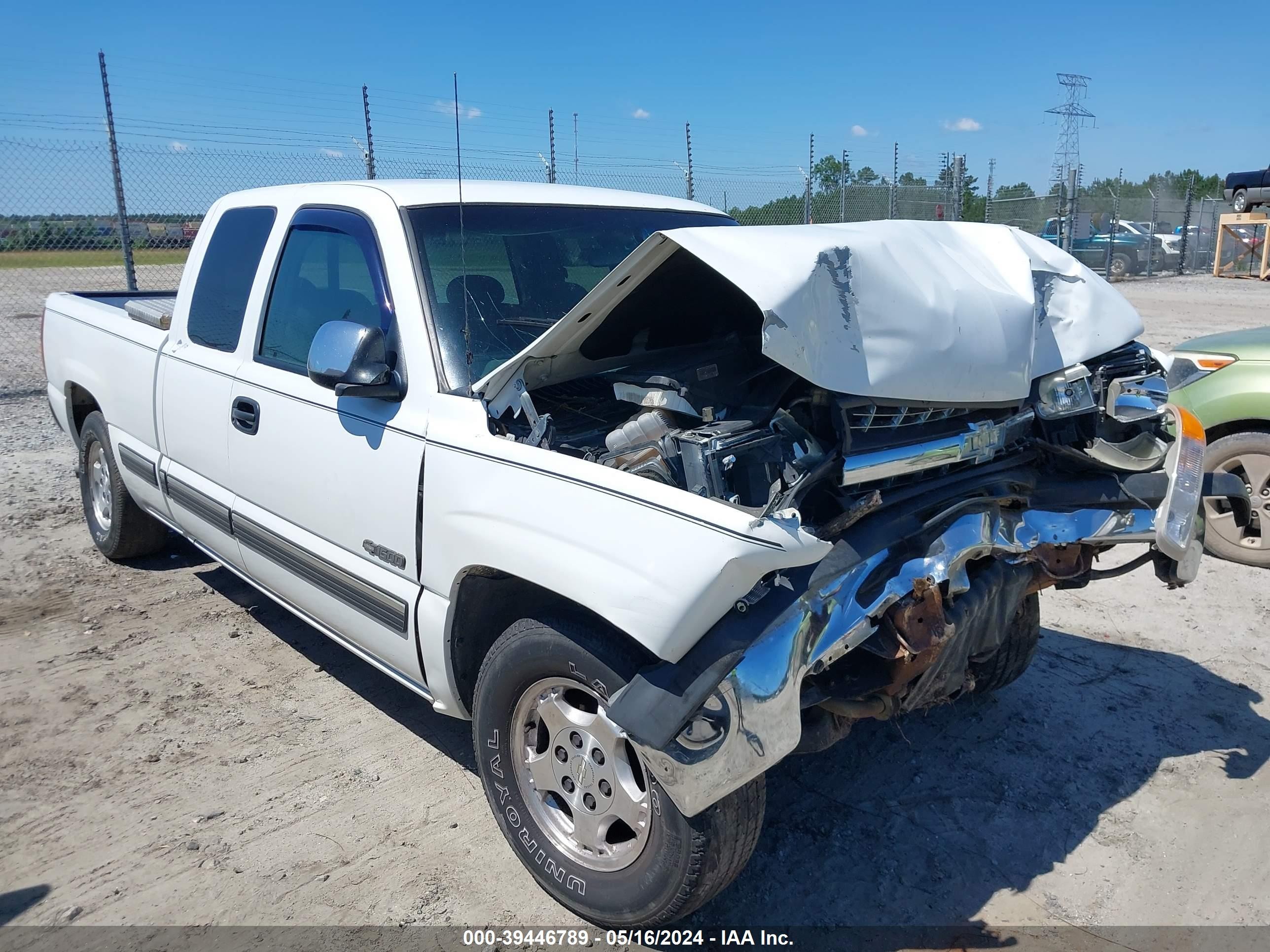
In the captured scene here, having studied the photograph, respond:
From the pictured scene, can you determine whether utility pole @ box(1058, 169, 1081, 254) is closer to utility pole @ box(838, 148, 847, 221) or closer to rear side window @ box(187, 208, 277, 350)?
utility pole @ box(838, 148, 847, 221)

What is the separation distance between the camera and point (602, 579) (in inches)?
92.6

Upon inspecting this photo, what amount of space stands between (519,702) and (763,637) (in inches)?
35.4

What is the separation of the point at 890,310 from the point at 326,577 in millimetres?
2162

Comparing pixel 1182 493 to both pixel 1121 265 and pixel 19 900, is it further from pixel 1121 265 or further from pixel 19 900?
pixel 1121 265

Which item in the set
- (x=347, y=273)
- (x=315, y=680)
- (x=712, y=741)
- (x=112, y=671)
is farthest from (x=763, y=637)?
(x=112, y=671)

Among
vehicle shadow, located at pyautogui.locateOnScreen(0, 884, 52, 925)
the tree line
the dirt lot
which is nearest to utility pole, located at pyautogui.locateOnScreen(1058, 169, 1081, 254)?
the tree line

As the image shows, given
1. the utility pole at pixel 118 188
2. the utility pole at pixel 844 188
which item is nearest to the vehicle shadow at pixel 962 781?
the utility pole at pixel 118 188

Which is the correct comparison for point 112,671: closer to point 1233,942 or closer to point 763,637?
point 763,637

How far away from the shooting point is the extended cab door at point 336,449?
10.1 feet

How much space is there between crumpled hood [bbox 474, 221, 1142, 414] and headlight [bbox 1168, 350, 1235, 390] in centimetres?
73

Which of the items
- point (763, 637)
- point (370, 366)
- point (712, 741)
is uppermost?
point (370, 366)

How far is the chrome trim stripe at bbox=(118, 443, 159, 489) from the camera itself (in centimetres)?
466

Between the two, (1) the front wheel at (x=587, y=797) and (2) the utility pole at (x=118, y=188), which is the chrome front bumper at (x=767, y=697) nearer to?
(1) the front wheel at (x=587, y=797)

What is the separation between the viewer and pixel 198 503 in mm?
4254
